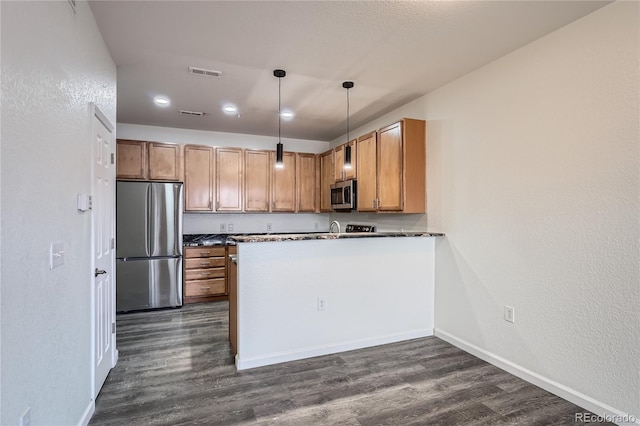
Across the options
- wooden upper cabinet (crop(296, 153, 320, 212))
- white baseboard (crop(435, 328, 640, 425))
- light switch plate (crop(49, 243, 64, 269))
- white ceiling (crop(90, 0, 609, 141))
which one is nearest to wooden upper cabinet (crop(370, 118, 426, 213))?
white ceiling (crop(90, 0, 609, 141))

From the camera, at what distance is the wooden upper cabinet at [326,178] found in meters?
5.38

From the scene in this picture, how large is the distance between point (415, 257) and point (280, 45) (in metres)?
2.38

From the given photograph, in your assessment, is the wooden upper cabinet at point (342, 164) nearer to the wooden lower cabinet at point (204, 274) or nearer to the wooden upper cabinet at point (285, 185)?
the wooden upper cabinet at point (285, 185)

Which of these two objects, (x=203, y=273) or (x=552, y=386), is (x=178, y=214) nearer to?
(x=203, y=273)

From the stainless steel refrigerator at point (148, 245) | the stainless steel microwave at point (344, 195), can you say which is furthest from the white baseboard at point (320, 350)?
the stainless steel refrigerator at point (148, 245)

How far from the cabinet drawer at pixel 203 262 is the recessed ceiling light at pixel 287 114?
2295 mm

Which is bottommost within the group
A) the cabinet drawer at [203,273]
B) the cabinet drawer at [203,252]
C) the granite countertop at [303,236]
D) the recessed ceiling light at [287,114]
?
the cabinet drawer at [203,273]

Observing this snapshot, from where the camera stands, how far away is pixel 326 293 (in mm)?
3088

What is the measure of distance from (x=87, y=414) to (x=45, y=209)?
1.38 meters

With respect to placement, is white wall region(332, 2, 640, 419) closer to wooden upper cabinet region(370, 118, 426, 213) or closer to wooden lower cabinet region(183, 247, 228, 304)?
wooden upper cabinet region(370, 118, 426, 213)

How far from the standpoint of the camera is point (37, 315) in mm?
1438

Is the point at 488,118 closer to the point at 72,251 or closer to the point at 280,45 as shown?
the point at 280,45

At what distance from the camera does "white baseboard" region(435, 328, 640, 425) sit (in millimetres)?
2043

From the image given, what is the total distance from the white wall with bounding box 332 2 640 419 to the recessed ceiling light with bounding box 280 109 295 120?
1.94 meters
